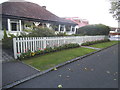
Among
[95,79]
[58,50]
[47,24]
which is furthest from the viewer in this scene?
[47,24]

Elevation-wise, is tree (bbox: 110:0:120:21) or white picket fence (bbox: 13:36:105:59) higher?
tree (bbox: 110:0:120:21)

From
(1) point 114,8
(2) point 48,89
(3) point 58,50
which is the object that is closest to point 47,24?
(3) point 58,50

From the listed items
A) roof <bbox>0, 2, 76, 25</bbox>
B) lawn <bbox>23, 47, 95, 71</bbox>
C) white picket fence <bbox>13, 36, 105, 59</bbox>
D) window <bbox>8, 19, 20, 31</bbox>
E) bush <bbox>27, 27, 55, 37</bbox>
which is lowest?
lawn <bbox>23, 47, 95, 71</bbox>

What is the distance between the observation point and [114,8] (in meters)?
15.6

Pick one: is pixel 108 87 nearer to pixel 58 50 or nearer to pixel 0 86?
pixel 0 86

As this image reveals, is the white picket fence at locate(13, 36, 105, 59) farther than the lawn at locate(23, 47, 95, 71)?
Yes

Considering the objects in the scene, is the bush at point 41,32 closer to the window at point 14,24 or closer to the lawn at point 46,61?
the lawn at point 46,61

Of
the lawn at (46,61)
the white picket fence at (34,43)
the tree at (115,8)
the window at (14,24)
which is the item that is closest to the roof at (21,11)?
the window at (14,24)

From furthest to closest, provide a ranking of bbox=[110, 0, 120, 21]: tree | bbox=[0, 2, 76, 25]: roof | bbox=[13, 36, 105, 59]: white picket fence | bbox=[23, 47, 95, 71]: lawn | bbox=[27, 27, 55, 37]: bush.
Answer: bbox=[110, 0, 120, 21]: tree, bbox=[0, 2, 76, 25]: roof, bbox=[27, 27, 55, 37]: bush, bbox=[13, 36, 105, 59]: white picket fence, bbox=[23, 47, 95, 71]: lawn

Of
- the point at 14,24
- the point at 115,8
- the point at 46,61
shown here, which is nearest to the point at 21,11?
the point at 14,24

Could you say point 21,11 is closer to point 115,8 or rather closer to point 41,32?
point 41,32

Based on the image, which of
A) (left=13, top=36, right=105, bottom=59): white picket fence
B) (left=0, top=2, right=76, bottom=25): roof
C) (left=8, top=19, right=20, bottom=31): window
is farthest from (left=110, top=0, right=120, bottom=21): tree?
(left=8, top=19, right=20, bottom=31): window

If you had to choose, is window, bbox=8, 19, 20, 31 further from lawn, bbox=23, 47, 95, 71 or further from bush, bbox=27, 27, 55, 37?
lawn, bbox=23, 47, 95, 71

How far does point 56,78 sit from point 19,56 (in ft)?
9.95
